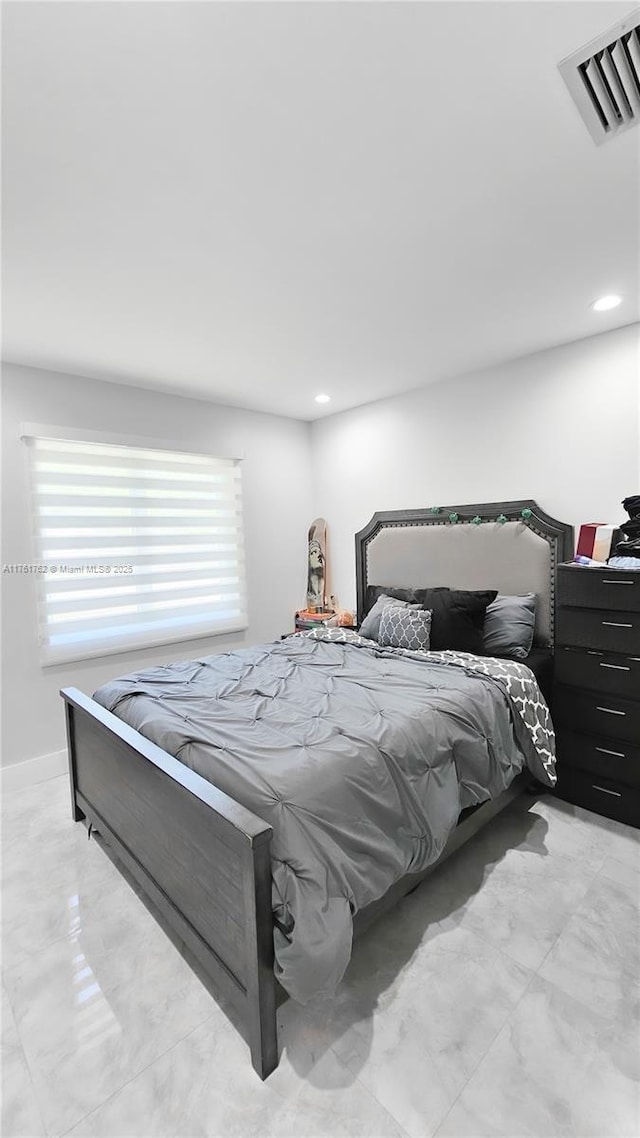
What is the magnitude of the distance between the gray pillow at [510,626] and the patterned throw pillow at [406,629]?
1.22ft

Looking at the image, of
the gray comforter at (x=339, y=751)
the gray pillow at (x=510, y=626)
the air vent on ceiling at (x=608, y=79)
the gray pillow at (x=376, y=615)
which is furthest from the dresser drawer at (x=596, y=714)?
the air vent on ceiling at (x=608, y=79)

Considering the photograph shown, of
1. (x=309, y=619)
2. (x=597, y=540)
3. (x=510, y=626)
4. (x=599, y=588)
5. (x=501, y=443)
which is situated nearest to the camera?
(x=599, y=588)

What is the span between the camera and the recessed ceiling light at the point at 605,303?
2.45 metres

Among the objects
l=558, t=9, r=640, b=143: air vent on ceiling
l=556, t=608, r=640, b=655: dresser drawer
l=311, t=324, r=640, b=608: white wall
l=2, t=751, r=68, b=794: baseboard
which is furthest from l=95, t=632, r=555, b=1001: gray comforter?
l=558, t=9, r=640, b=143: air vent on ceiling

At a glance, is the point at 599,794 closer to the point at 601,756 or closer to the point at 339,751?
the point at 601,756

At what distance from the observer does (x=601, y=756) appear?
247 centimetres

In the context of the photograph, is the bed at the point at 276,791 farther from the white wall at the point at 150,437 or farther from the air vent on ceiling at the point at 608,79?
the air vent on ceiling at the point at 608,79

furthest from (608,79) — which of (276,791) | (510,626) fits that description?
(510,626)

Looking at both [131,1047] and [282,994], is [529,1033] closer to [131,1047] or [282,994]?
[282,994]

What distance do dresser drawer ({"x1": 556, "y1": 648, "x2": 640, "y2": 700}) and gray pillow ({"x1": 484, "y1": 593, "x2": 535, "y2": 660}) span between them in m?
0.29

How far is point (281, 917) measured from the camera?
1282mm

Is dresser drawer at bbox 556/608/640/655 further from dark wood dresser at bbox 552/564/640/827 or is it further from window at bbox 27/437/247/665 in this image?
window at bbox 27/437/247/665

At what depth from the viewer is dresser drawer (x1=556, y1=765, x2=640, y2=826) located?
2383 mm

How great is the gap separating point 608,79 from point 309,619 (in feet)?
11.9
